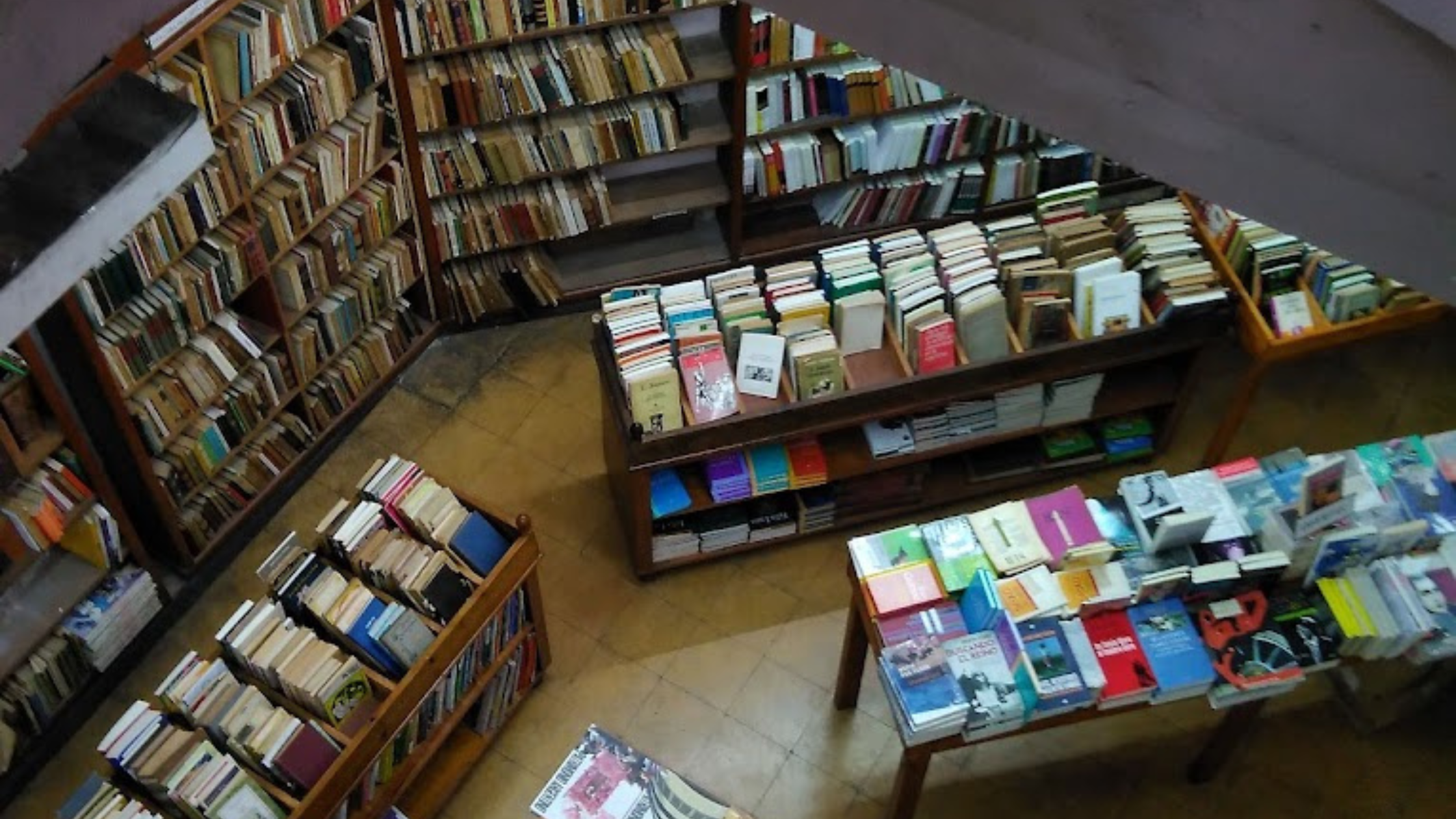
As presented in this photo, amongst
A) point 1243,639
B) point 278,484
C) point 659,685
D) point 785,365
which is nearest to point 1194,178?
point 1243,639

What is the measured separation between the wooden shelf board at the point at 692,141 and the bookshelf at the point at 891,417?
1.00 meters

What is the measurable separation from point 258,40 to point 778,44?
7.12 feet

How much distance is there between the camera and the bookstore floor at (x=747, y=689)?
5.39m

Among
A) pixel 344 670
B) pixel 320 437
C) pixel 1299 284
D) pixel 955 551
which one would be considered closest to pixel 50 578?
pixel 320 437

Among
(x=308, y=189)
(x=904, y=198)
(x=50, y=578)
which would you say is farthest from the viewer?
(x=904, y=198)

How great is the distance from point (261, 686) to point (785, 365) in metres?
2.19

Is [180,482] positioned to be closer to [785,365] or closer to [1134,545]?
[785,365]

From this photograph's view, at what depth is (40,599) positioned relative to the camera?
199 inches

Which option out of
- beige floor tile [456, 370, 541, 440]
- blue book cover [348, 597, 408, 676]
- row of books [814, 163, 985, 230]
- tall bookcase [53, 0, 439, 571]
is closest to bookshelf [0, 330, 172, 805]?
tall bookcase [53, 0, 439, 571]

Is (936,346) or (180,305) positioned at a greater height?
(180,305)

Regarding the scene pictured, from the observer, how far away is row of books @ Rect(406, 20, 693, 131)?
18.5 ft

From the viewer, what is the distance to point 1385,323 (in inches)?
214

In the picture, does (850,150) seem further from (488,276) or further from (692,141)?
(488,276)

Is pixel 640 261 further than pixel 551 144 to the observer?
Yes
